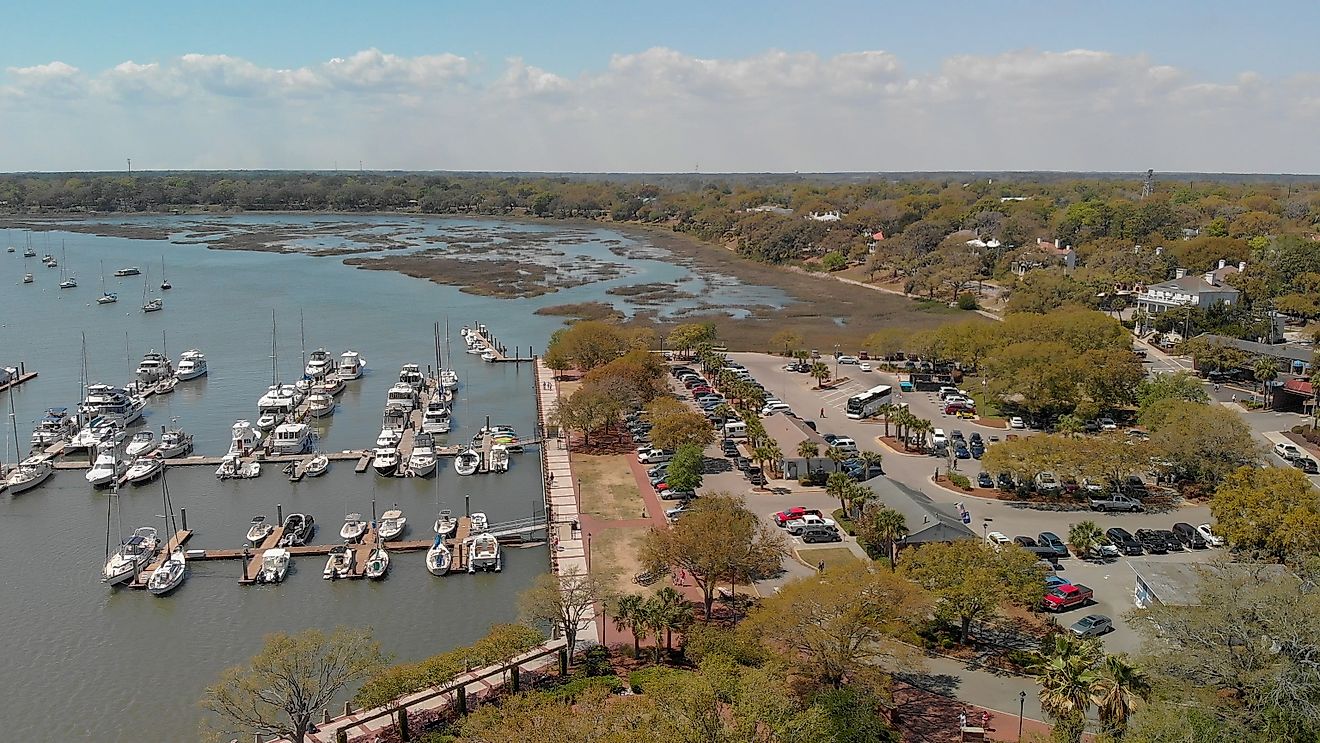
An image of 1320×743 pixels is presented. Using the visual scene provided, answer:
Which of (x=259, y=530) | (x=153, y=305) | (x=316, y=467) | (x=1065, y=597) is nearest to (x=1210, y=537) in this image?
(x=1065, y=597)

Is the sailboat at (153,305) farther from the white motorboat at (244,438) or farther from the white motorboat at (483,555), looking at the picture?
the white motorboat at (483,555)

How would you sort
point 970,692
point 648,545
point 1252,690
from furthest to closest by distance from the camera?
point 648,545 < point 970,692 < point 1252,690

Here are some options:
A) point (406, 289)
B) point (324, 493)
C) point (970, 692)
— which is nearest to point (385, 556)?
point (324, 493)

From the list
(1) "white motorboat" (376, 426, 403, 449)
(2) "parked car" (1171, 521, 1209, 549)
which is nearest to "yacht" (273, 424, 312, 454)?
(1) "white motorboat" (376, 426, 403, 449)

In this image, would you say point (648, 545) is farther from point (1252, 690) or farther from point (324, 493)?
point (324, 493)

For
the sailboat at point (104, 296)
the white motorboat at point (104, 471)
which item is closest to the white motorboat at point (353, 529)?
the white motorboat at point (104, 471)

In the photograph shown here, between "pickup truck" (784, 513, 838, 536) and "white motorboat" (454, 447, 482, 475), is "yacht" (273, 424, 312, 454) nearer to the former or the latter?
"white motorboat" (454, 447, 482, 475)
